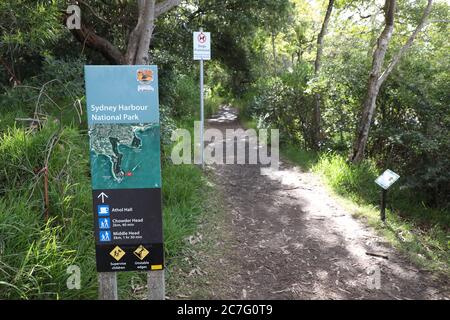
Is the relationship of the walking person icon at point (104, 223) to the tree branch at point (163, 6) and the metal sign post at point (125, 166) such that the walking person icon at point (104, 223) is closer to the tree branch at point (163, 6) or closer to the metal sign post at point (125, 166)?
the metal sign post at point (125, 166)

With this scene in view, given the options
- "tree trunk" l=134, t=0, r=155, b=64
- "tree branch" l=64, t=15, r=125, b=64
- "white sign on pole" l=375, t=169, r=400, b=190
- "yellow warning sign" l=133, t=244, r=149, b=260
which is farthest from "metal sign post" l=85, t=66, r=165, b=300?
"tree branch" l=64, t=15, r=125, b=64

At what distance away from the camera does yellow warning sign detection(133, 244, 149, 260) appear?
2.49 m

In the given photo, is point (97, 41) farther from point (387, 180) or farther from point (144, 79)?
point (387, 180)

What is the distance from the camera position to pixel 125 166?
242 cm

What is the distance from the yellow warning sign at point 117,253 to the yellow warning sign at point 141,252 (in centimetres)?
9

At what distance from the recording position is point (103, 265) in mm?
2482

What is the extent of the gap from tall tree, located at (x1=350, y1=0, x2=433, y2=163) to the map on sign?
522 centimetres

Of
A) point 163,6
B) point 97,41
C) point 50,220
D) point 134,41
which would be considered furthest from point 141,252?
point 97,41

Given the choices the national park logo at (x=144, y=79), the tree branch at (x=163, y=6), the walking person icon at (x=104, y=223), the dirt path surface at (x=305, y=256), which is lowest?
the dirt path surface at (x=305, y=256)

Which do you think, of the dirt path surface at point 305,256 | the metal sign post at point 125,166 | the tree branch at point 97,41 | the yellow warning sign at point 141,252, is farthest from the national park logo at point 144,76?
the tree branch at point 97,41

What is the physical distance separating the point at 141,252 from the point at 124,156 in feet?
2.29

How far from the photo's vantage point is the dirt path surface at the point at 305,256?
3559 millimetres
